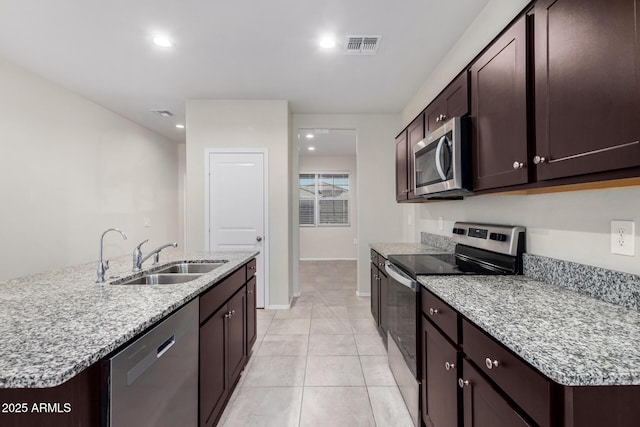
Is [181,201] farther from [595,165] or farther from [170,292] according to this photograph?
[595,165]

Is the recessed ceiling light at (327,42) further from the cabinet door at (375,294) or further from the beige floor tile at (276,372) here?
the beige floor tile at (276,372)

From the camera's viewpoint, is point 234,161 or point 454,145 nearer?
point 454,145

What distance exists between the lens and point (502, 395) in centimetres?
89

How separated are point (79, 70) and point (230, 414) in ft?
11.2

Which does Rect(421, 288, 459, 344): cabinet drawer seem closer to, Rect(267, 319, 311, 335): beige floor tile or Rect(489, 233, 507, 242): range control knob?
Rect(489, 233, 507, 242): range control knob

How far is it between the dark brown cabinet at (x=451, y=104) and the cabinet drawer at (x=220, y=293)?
1802 millimetres

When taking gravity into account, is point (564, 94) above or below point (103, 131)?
below

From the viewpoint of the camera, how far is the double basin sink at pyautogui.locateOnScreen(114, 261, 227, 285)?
1827 millimetres

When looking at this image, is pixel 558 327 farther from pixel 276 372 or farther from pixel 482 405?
pixel 276 372

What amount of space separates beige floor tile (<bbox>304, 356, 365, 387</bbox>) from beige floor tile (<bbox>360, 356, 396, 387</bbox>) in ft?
0.15

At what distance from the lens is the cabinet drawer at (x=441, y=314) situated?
1214 mm

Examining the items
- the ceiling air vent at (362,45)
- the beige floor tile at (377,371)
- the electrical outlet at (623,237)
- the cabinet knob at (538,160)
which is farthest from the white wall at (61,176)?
the electrical outlet at (623,237)

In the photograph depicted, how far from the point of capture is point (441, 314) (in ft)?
4.40

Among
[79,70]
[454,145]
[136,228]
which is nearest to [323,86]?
[454,145]
